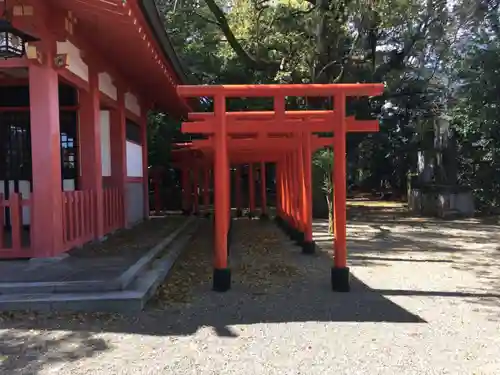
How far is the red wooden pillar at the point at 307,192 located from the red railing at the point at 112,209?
3.51m

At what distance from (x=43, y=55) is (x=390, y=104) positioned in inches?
897

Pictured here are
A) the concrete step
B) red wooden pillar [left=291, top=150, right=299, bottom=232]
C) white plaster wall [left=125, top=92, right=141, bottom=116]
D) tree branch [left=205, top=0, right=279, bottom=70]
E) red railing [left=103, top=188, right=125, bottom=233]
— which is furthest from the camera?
tree branch [left=205, top=0, right=279, bottom=70]

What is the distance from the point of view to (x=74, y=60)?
311 inches

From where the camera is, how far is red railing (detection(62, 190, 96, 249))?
761 centimetres

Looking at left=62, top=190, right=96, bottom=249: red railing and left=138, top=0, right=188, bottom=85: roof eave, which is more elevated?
left=138, top=0, right=188, bottom=85: roof eave

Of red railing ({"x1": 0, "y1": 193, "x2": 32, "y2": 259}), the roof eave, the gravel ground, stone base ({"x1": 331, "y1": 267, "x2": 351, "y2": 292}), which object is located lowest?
the gravel ground

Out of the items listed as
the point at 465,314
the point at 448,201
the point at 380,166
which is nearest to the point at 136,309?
the point at 465,314

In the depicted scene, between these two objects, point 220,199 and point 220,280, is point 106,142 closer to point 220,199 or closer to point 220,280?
point 220,199

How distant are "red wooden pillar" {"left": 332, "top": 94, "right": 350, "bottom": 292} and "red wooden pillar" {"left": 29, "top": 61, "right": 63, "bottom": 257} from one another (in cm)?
343

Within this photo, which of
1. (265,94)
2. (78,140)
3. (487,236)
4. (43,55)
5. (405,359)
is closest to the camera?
(405,359)

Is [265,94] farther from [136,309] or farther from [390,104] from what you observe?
[390,104]

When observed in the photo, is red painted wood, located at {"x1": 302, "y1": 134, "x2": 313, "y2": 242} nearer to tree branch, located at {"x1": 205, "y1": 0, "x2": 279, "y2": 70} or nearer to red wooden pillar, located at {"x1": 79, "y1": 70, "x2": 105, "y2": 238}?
red wooden pillar, located at {"x1": 79, "y1": 70, "x2": 105, "y2": 238}

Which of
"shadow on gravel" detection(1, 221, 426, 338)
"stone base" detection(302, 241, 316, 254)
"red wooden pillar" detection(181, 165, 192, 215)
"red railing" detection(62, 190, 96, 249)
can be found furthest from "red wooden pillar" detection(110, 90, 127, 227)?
"red wooden pillar" detection(181, 165, 192, 215)

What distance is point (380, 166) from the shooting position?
3141 cm
